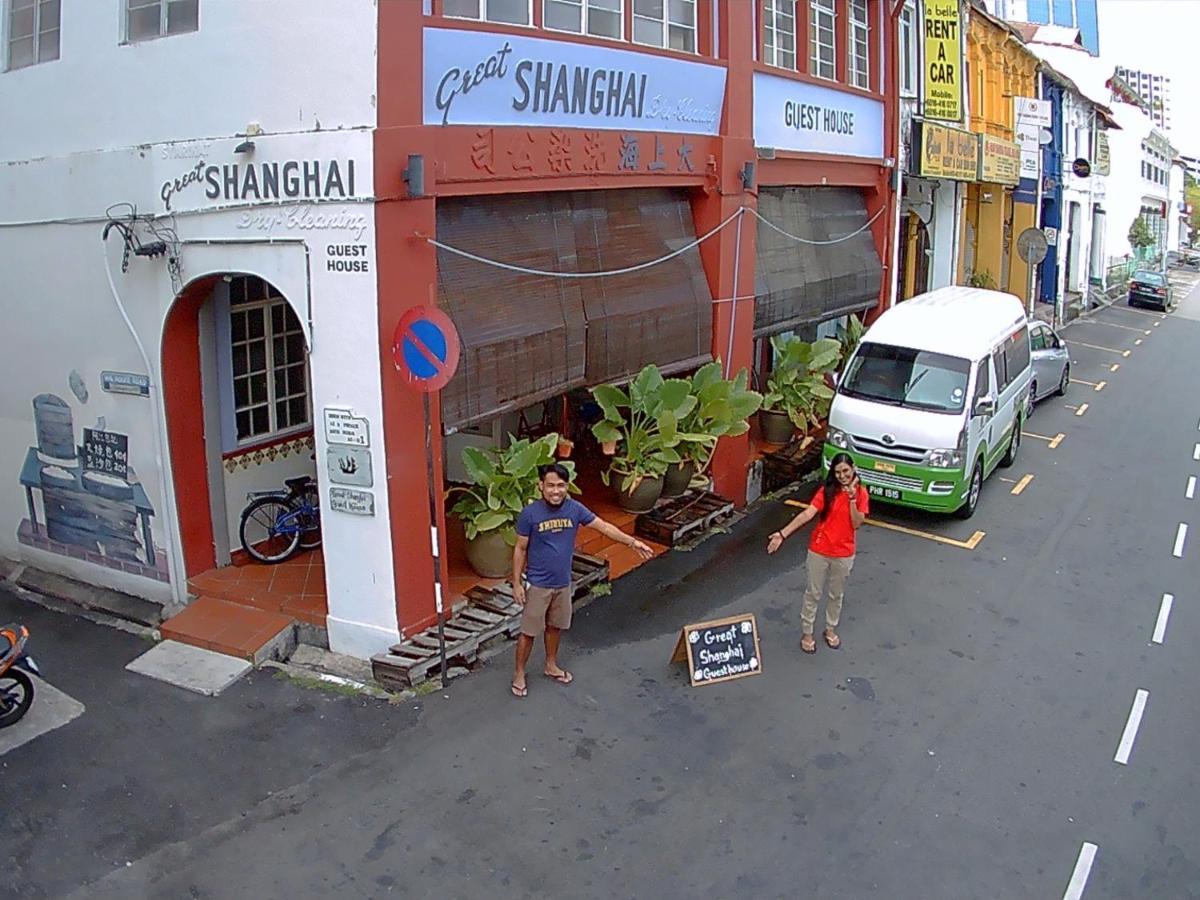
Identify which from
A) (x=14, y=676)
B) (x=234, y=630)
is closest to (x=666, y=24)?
(x=234, y=630)

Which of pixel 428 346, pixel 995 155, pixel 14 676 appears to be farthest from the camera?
pixel 995 155

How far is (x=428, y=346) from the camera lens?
807 cm

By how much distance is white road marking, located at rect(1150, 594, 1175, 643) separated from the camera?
10.3m

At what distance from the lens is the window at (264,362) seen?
1102 cm

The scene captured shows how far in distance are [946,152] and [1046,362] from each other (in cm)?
435

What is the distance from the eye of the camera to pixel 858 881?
655cm

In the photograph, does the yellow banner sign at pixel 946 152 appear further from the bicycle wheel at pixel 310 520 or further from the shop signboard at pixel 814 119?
the bicycle wheel at pixel 310 520

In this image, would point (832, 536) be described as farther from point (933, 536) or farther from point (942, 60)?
point (942, 60)

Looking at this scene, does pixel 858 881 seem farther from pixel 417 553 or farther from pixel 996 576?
pixel 996 576

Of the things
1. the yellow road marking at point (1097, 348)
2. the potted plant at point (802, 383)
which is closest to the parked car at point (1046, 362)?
the potted plant at point (802, 383)

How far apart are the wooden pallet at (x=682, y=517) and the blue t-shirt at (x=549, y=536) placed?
390 cm

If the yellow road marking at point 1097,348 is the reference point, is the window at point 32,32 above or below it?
above

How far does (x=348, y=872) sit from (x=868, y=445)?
8713 millimetres

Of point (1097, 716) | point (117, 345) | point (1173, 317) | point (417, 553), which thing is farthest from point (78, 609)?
point (1173, 317)
